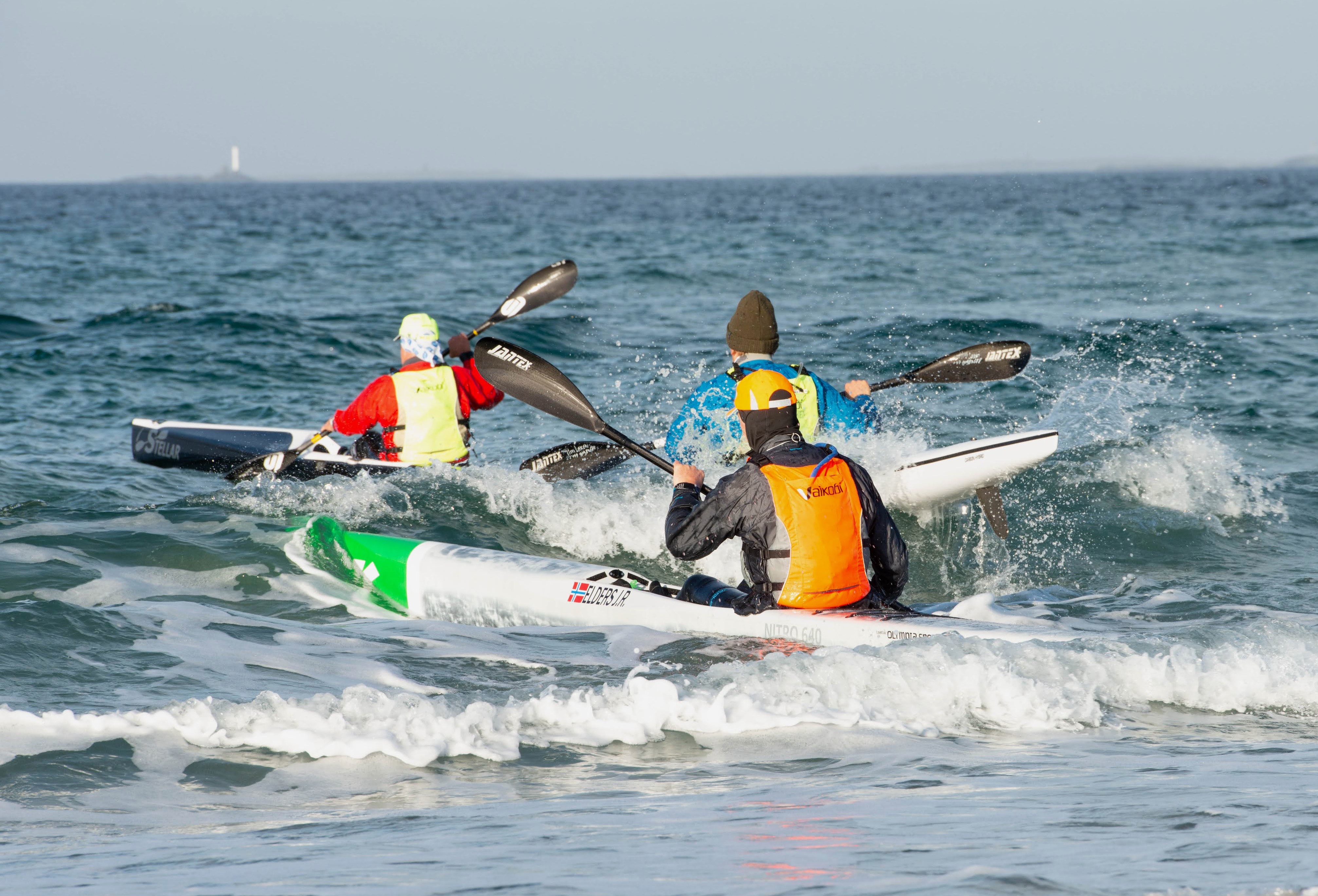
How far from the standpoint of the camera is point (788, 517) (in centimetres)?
492

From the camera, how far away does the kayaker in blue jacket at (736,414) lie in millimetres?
6273

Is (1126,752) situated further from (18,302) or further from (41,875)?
(18,302)

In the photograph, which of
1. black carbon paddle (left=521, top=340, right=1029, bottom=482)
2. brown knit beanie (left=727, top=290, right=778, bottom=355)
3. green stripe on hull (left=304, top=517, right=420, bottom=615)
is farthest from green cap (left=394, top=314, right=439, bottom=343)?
brown knit beanie (left=727, top=290, right=778, bottom=355)

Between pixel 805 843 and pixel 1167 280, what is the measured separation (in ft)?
68.1

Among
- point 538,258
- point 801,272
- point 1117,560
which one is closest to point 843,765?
point 1117,560

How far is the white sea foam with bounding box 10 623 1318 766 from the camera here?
4348 millimetres

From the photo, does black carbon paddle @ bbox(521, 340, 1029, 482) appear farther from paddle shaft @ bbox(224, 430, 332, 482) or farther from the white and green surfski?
paddle shaft @ bbox(224, 430, 332, 482)

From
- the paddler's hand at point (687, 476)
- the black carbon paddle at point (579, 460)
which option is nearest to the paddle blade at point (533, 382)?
the black carbon paddle at point (579, 460)

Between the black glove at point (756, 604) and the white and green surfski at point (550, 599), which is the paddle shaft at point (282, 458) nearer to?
the white and green surfski at point (550, 599)

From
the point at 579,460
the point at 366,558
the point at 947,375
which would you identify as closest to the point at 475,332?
the point at 579,460

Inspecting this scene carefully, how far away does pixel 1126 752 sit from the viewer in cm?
407

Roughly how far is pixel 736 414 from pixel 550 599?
4.68 ft

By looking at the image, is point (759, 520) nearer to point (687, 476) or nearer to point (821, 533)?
point (821, 533)

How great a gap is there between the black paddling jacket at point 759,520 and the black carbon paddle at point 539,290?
15.8ft
